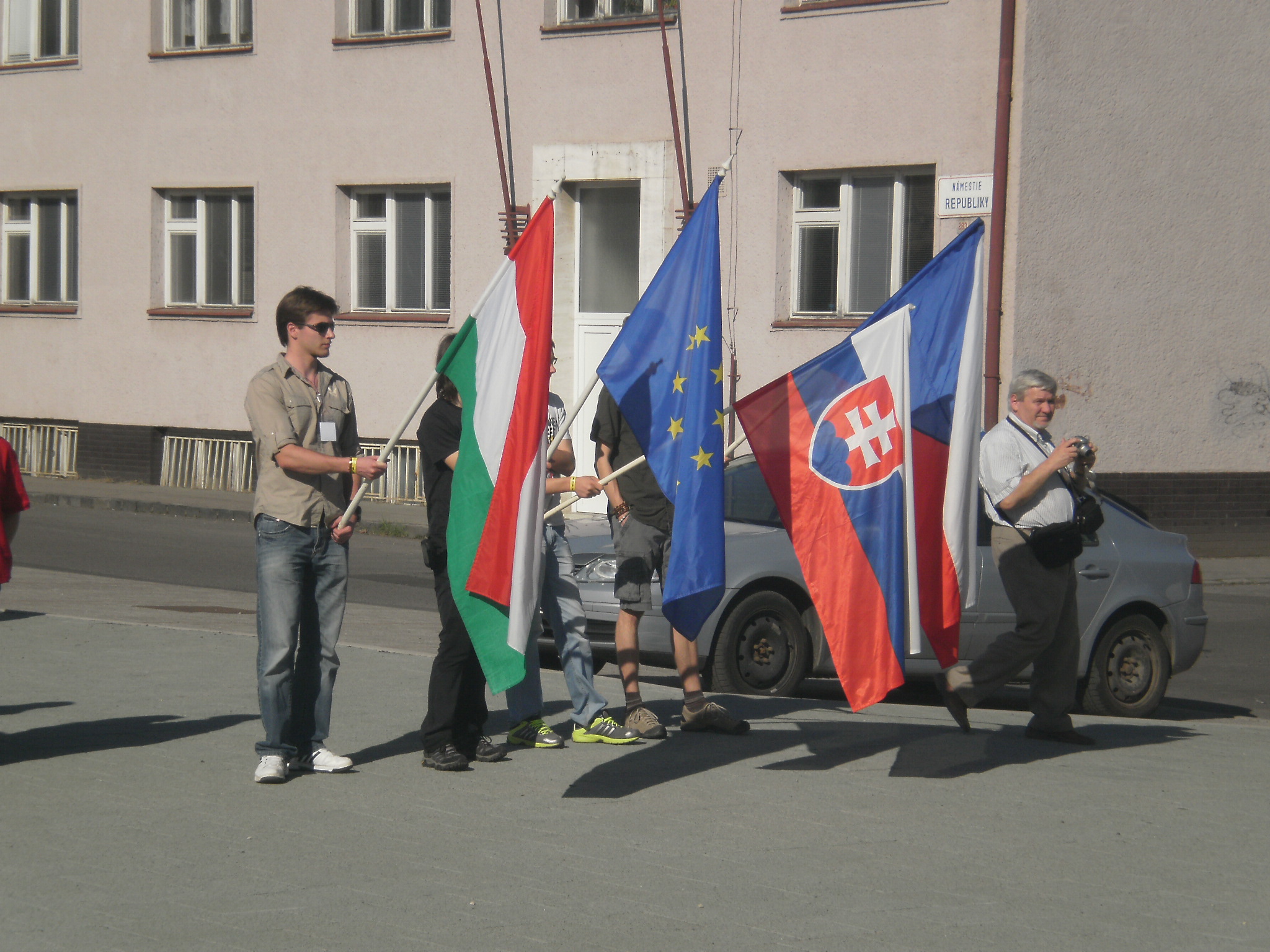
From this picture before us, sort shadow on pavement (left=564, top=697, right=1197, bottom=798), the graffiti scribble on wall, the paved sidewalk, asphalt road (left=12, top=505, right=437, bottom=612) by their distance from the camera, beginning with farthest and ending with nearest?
1. the graffiti scribble on wall
2. asphalt road (left=12, top=505, right=437, bottom=612)
3. shadow on pavement (left=564, top=697, right=1197, bottom=798)
4. the paved sidewalk

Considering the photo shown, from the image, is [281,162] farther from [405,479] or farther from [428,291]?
[405,479]

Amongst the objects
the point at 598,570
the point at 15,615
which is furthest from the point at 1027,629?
the point at 15,615

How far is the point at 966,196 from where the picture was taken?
16703 millimetres

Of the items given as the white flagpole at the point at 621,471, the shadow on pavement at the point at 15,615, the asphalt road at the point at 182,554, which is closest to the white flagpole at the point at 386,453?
the white flagpole at the point at 621,471

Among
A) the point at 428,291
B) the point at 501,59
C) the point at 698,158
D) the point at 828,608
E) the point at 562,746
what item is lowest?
the point at 562,746

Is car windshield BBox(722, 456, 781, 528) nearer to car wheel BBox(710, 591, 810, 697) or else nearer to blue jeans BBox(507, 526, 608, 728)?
car wheel BBox(710, 591, 810, 697)

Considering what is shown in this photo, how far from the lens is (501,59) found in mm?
19750

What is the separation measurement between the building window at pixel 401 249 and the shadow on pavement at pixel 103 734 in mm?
13166

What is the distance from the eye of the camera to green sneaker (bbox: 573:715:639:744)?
7.29m

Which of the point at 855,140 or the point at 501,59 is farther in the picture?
the point at 501,59

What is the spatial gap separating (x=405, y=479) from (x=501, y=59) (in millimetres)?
5374

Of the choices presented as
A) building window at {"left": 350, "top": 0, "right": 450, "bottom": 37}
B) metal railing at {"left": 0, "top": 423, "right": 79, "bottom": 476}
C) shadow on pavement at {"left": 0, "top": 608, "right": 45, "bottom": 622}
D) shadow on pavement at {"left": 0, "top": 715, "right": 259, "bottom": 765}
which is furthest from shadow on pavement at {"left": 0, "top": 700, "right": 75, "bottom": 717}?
metal railing at {"left": 0, "top": 423, "right": 79, "bottom": 476}

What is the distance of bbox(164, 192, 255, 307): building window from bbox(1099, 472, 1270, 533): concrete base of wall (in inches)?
449

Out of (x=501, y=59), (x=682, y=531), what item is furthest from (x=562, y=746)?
(x=501, y=59)
